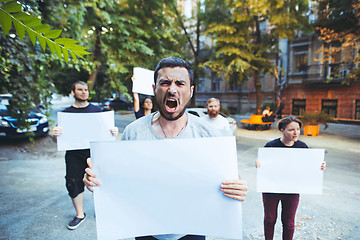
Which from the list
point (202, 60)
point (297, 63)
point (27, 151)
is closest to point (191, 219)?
point (27, 151)

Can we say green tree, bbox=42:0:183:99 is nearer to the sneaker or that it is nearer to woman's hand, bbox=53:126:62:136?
woman's hand, bbox=53:126:62:136

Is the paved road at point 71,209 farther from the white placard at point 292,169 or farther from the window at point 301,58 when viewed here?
the window at point 301,58

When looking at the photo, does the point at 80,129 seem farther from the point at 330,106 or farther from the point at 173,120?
the point at 330,106

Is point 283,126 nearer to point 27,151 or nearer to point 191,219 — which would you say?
point 191,219

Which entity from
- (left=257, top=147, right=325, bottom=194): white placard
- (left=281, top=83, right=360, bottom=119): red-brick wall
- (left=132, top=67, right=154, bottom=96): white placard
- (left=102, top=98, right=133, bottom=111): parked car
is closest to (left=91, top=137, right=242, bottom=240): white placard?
(left=257, top=147, right=325, bottom=194): white placard

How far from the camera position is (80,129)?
112 inches

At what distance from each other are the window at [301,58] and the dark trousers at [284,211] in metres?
19.9

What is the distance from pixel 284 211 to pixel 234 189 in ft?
5.10

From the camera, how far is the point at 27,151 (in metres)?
7.14

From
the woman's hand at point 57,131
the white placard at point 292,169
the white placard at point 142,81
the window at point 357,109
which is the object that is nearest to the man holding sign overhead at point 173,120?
the white placard at point 292,169

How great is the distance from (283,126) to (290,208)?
924 mm

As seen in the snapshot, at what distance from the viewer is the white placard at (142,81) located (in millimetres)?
3480

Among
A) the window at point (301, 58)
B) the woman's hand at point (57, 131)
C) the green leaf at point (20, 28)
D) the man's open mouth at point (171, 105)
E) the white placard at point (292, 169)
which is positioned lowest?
the white placard at point (292, 169)

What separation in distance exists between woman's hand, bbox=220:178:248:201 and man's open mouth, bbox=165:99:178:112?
568mm
